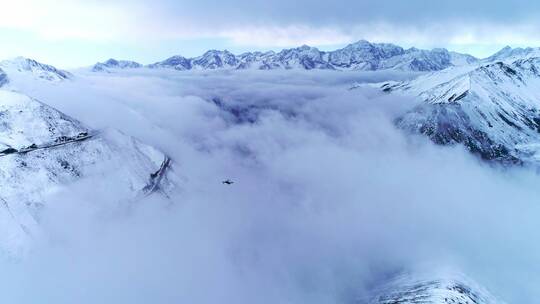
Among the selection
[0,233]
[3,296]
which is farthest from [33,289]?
[0,233]

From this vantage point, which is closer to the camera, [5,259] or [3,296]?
[3,296]

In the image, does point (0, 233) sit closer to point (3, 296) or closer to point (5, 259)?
point (5, 259)

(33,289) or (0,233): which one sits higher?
(0,233)

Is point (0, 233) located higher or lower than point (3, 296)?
higher

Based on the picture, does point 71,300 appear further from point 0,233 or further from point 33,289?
point 0,233

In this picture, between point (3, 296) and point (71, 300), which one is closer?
point (3, 296)

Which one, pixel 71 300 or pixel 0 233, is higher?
pixel 0 233

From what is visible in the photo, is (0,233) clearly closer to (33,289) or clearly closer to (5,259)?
(5,259)

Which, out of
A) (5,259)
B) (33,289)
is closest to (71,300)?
(33,289)
